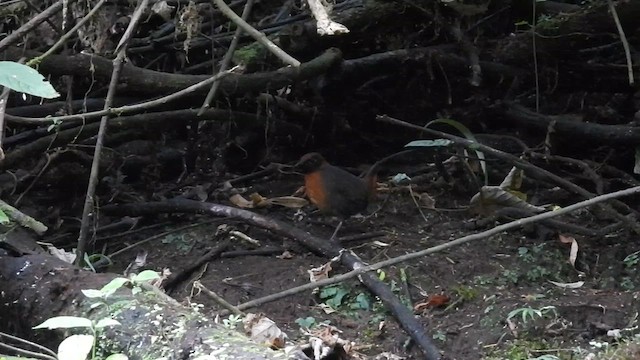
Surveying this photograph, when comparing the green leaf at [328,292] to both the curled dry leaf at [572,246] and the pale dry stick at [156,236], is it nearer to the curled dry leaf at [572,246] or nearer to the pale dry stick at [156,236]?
the pale dry stick at [156,236]

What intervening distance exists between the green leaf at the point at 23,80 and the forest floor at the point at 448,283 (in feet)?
5.39

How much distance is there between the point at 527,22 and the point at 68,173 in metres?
2.75

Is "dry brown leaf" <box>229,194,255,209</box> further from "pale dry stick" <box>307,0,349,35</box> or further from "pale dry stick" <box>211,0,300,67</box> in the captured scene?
"pale dry stick" <box>307,0,349,35</box>

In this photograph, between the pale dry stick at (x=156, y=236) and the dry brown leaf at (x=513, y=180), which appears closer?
the pale dry stick at (x=156, y=236)

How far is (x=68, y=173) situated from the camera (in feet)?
14.0

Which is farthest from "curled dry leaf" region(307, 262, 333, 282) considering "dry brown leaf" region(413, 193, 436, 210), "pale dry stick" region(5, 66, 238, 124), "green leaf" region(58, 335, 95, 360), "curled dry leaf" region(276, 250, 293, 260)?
"green leaf" region(58, 335, 95, 360)

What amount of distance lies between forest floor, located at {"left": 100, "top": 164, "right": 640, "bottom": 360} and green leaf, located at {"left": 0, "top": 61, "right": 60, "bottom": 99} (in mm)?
1643

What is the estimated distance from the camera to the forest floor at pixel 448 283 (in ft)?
10.2

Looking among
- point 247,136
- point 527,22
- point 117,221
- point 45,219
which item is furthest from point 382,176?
point 45,219

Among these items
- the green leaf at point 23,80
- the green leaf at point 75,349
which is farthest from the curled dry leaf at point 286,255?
the green leaf at point 75,349

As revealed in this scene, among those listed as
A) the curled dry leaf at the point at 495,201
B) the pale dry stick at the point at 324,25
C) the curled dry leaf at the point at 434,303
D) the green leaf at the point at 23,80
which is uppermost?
the pale dry stick at the point at 324,25

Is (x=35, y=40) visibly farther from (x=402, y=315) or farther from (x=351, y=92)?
(x=402, y=315)

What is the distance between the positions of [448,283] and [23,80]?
7.72 ft

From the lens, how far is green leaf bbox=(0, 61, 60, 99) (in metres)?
1.67
